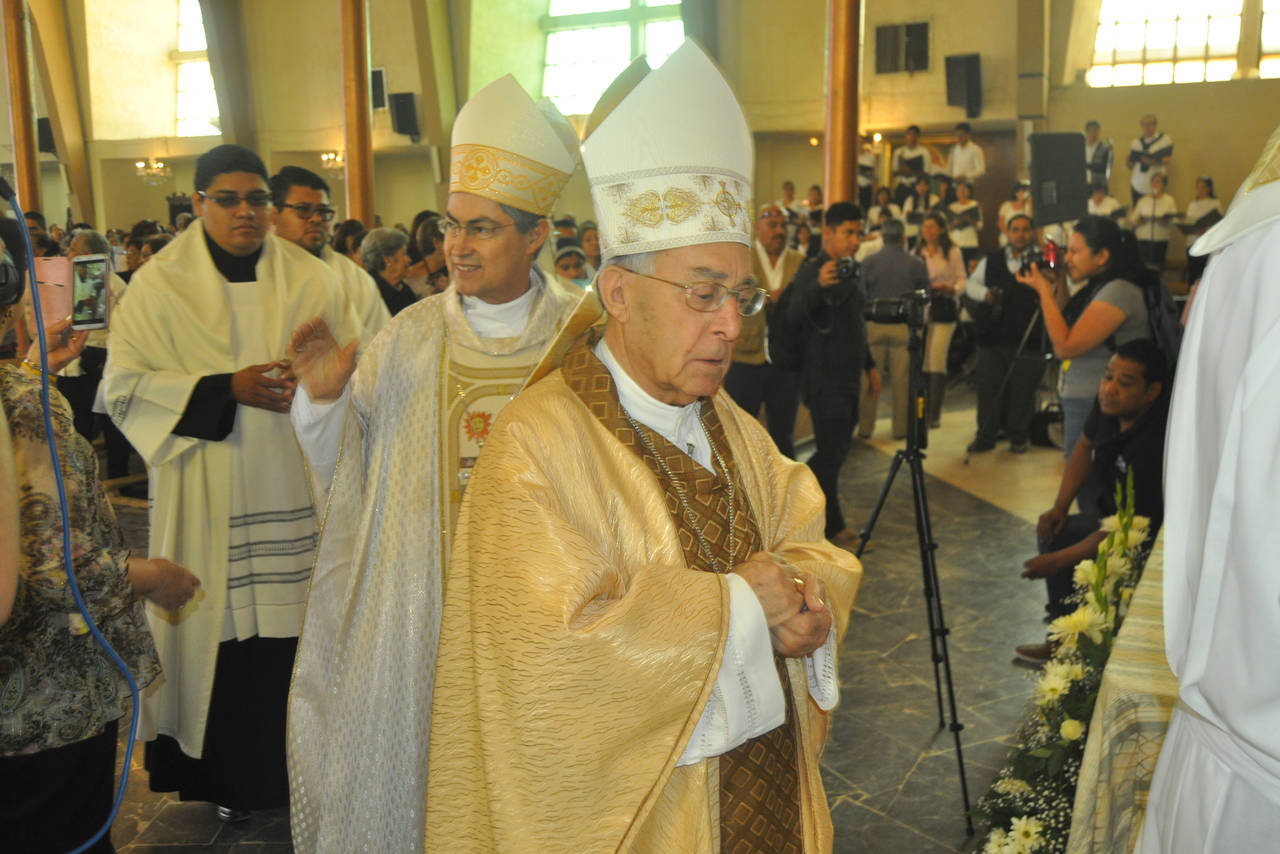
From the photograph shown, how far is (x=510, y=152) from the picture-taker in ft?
9.44

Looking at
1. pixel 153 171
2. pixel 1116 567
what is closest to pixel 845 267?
pixel 1116 567

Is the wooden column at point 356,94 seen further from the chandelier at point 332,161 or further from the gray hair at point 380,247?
the gray hair at point 380,247

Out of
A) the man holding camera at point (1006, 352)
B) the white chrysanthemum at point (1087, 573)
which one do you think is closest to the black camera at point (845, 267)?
the white chrysanthemum at point (1087, 573)

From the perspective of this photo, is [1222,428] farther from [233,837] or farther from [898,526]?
[898,526]

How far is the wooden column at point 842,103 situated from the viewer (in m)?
7.59

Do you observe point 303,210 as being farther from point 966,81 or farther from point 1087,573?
point 966,81

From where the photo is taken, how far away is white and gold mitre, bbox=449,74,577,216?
2.85 meters

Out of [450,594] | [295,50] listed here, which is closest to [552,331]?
[450,594]

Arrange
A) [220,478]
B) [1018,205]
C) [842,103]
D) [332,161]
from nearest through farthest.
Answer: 1. [220,478]
2. [842,103]
3. [1018,205]
4. [332,161]

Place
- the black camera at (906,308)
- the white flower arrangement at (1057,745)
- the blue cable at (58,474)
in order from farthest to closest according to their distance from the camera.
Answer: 1. the black camera at (906,308)
2. the white flower arrangement at (1057,745)
3. the blue cable at (58,474)

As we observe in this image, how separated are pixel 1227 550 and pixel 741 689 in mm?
632

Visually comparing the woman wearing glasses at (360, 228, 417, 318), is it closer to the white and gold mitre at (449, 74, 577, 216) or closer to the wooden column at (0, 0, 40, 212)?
the white and gold mitre at (449, 74, 577, 216)

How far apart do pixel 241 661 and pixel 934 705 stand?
8.07 feet

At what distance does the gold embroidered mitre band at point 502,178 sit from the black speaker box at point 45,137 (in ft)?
26.5
